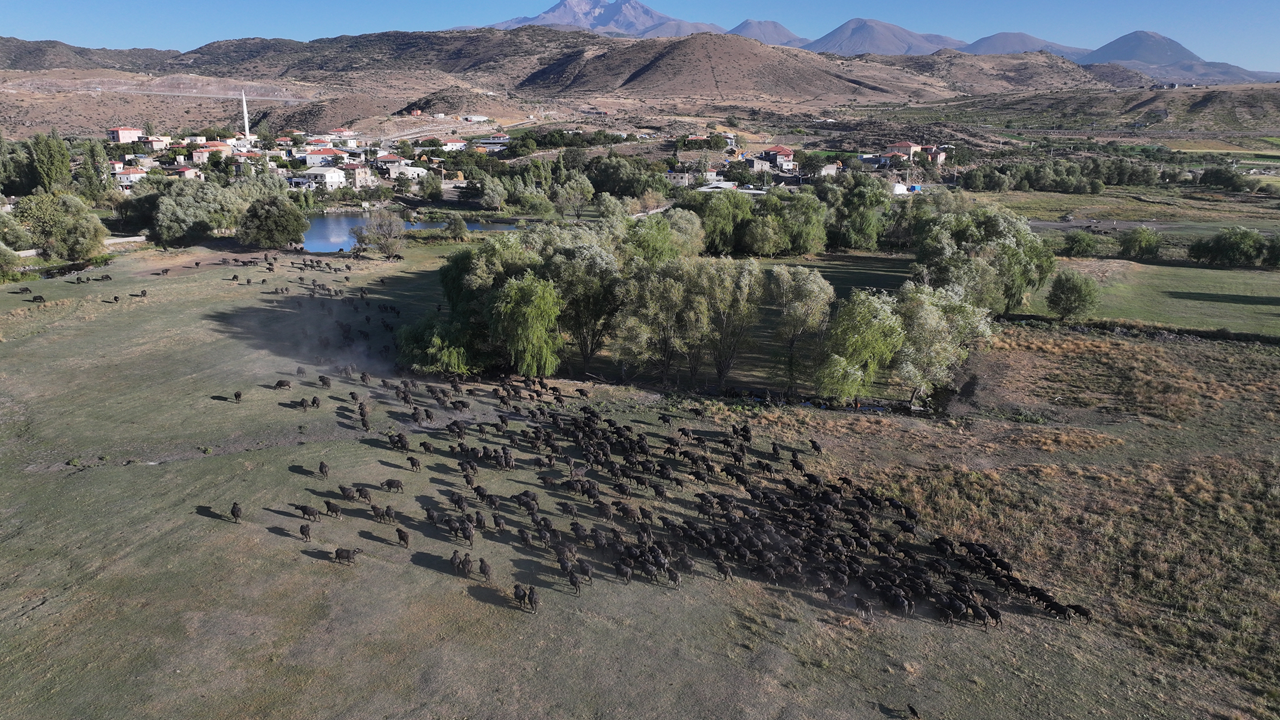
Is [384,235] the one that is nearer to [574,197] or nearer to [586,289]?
[574,197]

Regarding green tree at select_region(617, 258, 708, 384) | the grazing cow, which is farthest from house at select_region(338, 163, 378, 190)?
the grazing cow

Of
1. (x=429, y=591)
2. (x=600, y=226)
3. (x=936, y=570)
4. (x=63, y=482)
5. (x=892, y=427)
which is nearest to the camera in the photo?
(x=429, y=591)

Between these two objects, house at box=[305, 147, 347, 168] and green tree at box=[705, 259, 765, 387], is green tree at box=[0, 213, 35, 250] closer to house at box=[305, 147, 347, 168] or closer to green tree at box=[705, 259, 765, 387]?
green tree at box=[705, 259, 765, 387]

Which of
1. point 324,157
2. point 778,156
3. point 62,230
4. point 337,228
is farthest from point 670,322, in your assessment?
point 324,157

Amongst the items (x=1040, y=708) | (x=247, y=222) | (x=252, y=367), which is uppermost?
(x=247, y=222)

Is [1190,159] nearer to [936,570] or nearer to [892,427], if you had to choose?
[892,427]

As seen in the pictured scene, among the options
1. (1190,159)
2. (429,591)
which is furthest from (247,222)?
(1190,159)
